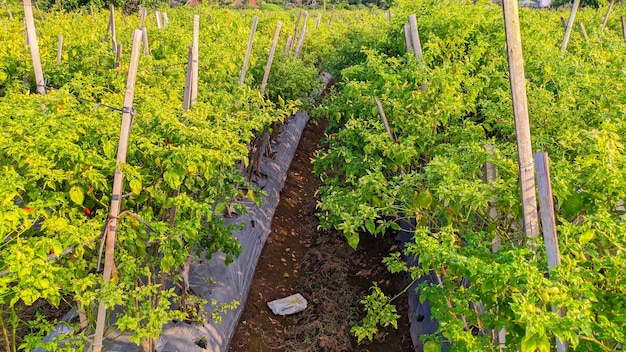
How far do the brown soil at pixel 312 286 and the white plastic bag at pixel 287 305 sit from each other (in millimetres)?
59

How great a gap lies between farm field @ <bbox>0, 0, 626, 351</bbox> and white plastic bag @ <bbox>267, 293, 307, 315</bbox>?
9 cm

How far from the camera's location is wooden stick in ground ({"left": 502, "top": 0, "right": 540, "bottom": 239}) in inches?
68.7

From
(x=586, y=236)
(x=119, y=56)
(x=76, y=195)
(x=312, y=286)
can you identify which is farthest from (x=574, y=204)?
(x=119, y=56)

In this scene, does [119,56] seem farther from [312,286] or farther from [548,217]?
[548,217]

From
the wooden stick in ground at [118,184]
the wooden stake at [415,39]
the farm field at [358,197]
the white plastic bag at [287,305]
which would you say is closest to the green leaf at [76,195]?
the farm field at [358,197]

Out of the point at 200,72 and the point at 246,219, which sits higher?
the point at 200,72

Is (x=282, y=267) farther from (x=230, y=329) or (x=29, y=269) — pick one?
(x=29, y=269)

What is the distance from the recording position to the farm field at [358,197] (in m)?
1.88

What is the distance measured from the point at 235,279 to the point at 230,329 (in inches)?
21.9

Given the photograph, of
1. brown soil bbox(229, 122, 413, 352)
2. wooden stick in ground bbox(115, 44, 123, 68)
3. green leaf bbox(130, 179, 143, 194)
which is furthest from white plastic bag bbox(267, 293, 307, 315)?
wooden stick in ground bbox(115, 44, 123, 68)

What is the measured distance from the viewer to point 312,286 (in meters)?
5.11

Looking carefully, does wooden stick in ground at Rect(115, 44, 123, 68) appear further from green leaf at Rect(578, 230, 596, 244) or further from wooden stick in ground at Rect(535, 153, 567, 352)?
green leaf at Rect(578, 230, 596, 244)

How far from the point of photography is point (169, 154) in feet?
8.99

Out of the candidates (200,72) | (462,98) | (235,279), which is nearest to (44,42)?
(200,72)
